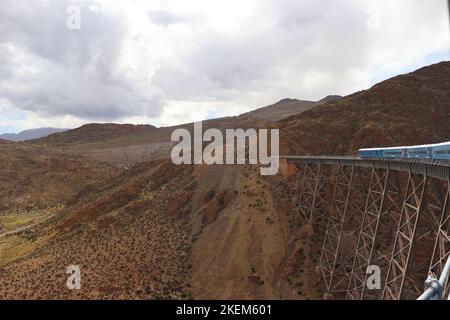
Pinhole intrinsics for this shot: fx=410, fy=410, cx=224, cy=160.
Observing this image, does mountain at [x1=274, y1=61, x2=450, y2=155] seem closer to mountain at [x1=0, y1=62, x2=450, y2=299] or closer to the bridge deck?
mountain at [x1=0, y1=62, x2=450, y2=299]

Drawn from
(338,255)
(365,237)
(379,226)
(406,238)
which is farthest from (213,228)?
(406,238)

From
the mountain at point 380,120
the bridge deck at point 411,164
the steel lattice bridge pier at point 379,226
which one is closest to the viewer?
the bridge deck at point 411,164

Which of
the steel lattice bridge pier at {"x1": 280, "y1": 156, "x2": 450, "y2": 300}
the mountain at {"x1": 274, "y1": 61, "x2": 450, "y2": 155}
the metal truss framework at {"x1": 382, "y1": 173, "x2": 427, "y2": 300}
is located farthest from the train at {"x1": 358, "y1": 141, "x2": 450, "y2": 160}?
the mountain at {"x1": 274, "y1": 61, "x2": 450, "y2": 155}

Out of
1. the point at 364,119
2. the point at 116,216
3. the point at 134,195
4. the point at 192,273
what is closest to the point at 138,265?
the point at 192,273

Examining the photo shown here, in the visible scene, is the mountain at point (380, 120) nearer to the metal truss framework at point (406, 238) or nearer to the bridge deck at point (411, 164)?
the bridge deck at point (411, 164)

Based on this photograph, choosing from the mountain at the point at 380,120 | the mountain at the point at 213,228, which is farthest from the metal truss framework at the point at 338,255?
the mountain at the point at 380,120
